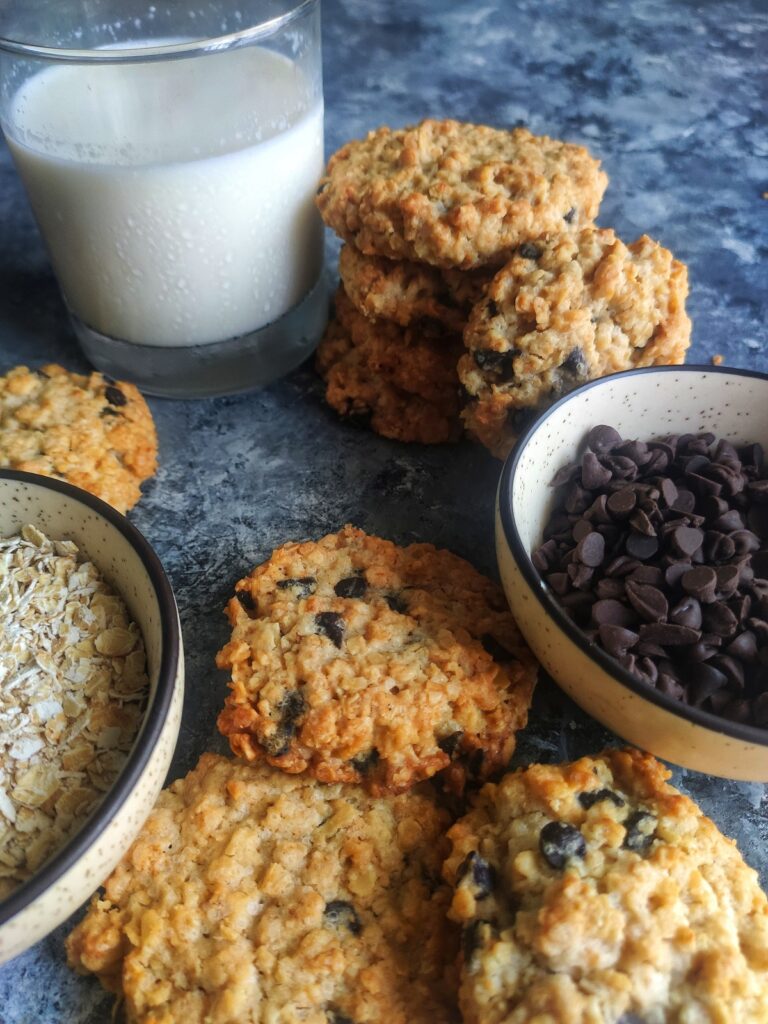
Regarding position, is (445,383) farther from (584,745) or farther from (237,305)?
(584,745)

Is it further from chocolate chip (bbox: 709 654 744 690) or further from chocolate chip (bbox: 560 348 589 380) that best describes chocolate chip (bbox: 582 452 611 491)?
chocolate chip (bbox: 709 654 744 690)

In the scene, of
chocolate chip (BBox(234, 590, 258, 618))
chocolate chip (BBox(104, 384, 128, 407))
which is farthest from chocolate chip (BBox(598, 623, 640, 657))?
chocolate chip (BBox(104, 384, 128, 407))

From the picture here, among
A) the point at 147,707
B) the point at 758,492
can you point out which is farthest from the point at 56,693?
the point at 758,492

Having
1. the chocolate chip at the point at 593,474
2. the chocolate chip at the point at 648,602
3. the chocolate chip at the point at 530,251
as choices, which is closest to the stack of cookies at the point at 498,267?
the chocolate chip at the point at 530,251

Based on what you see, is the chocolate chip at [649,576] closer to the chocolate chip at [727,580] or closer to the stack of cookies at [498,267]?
the chocolate chip at [727,580]

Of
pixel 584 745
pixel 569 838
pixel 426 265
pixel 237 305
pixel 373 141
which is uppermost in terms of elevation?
pixel 373 141

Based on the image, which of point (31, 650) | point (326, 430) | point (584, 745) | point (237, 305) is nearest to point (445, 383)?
point (326, 430)

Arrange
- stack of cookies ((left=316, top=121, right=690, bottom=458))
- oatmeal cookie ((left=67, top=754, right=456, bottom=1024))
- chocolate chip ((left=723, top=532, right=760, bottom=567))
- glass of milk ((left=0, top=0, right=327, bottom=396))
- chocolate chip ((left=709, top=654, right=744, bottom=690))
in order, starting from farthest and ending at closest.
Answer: glass of milk ((left=0, top=0, right=327, bottom=396)) < stack of cookies ((left=316, top=121, right=690, bottom=458)) < chocolate chip ((left=723, top=532, right=760, bottom=567)) < chocolate chip ((left=709, top=654, right=744, bottom=690)) < oatmeal cookie ((left=67, top=754, right=456, bottom=1024))
